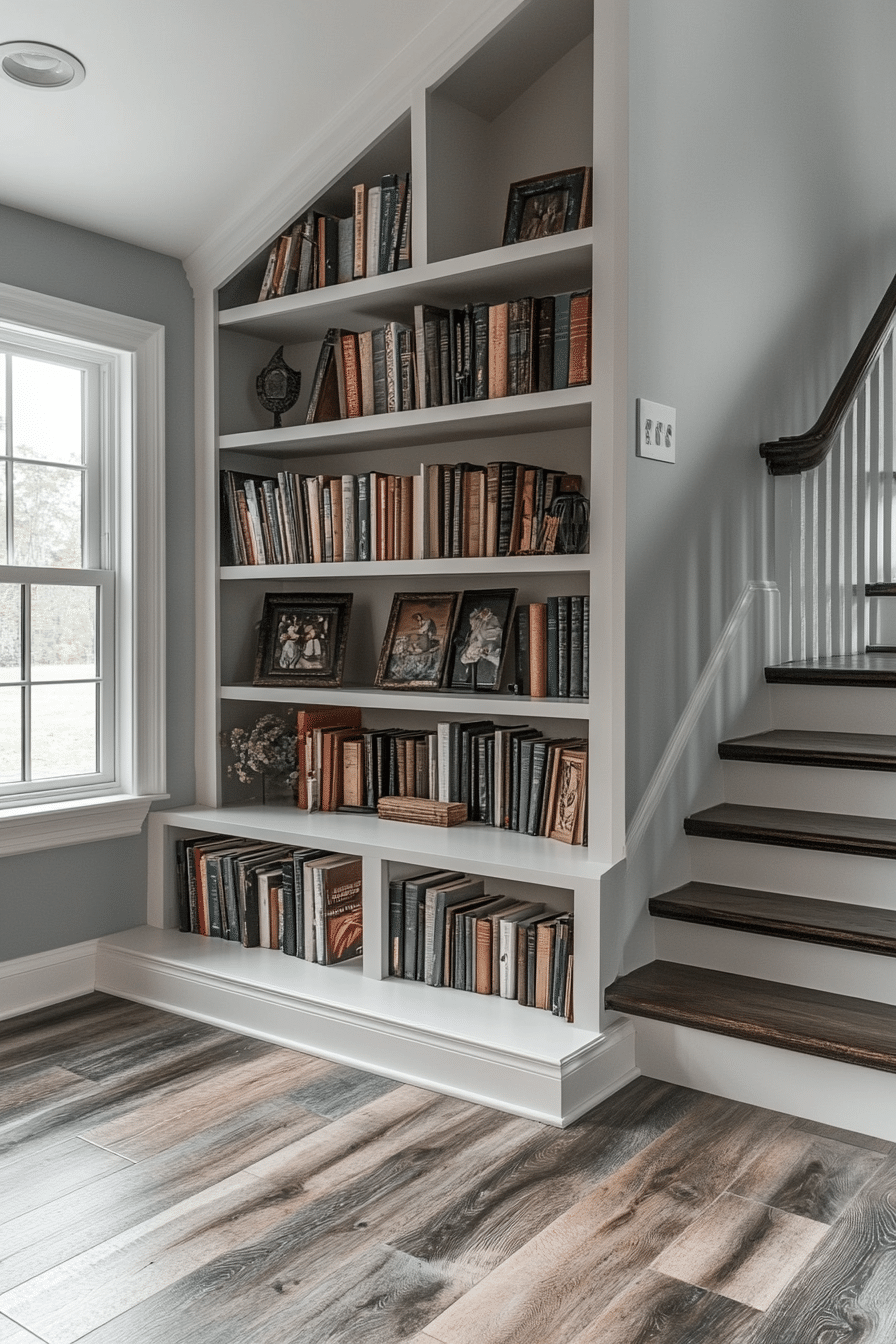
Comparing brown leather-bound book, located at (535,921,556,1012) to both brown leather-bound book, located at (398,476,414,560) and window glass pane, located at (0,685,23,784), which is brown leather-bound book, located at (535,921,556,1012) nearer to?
brown leather-bound book, located at (398,476,414,560)

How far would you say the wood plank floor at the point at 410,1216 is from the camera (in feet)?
5.51

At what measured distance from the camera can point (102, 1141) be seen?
2.25m

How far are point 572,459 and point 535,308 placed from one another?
1.46 ft

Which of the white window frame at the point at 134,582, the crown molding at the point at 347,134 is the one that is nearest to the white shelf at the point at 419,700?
the white window frame at the point at 134,582

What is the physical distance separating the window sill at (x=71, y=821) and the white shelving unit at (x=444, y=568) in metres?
0.09

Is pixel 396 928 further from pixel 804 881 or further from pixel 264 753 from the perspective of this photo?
pixel 804 881

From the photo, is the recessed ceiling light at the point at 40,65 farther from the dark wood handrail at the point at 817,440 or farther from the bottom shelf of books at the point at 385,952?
the dark wood handrail at the point at 817,440

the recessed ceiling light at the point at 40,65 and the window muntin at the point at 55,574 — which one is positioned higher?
the recessed ceiling light at the point at 40,65

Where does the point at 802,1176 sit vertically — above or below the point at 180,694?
below

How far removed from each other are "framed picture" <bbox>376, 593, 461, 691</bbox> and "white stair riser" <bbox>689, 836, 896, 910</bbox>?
86cm

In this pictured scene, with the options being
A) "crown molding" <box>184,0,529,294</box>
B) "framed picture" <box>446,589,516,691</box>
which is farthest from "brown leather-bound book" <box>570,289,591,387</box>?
"crown molding" <box>184,0,529,294</box>

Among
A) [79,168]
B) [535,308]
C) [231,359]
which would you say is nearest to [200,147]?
[79,168]

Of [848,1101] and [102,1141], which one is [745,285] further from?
[102,1141]

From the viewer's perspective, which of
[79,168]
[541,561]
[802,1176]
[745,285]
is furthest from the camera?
[745,285]
